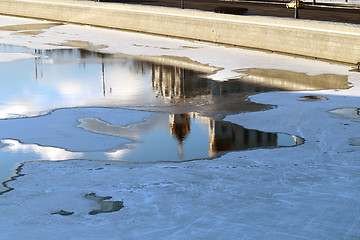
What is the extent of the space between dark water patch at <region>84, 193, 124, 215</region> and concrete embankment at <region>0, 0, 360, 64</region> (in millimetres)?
23816

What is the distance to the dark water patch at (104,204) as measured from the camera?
15.4m

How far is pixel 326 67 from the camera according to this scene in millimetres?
36625

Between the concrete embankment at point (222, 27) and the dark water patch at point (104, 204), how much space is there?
23.8 m

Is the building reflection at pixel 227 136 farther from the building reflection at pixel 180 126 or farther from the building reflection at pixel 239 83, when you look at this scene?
the building reflection at pixel 239 83

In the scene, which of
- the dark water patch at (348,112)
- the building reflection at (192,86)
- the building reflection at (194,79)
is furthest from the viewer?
the building reflection at (194,79)

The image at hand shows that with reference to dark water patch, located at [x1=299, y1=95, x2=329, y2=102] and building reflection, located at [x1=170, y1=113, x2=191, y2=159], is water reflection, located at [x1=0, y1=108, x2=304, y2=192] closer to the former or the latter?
building reflection, located at [x1=170, y1=113, x2=191, y2=159]

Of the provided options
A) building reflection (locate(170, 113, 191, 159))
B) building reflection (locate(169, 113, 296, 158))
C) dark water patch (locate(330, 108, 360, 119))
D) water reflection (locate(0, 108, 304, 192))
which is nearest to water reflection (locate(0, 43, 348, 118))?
building reflection (locate(170, 113, 191, 159))

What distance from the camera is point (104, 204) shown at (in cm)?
1583

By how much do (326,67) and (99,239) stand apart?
82.7 ft

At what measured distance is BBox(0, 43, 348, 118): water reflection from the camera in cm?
2719

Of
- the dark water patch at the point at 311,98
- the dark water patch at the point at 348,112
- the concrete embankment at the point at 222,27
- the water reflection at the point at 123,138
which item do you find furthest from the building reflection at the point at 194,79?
the water reflection at the point at 123,138

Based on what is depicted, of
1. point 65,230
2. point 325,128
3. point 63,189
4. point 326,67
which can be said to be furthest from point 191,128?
point 326,67

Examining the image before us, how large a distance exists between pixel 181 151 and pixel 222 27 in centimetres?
2704

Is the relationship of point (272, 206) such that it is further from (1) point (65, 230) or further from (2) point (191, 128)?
(2) point (191, 128)
